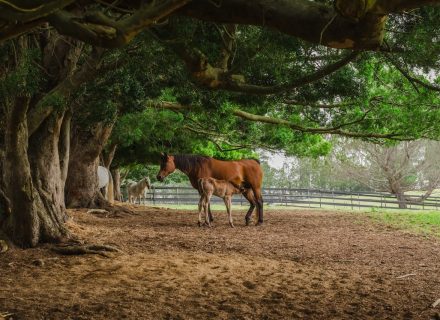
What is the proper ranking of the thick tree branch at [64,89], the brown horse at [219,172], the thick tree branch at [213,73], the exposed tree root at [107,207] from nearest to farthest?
the thick tree branch at [213,73] < the thick tree branch at [64,89] < the brown horse at [219,172] < the exposed tree root at [107,207]

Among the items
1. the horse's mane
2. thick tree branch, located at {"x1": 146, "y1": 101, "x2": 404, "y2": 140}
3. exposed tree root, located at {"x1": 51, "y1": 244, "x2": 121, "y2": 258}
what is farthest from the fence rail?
exposed tree root, located at {"x1": 51, "y1": 244, "x2": 121, "y2": 258}

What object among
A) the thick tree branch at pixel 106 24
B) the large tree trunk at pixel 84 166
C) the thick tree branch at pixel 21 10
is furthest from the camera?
the large tree trunk at pixel 84 166

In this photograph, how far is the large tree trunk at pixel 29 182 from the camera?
8.32 metres

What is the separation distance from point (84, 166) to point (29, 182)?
875 cm

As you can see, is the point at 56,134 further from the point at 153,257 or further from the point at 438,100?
the point at 438,100

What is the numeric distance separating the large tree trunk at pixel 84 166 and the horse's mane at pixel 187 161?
2800mm

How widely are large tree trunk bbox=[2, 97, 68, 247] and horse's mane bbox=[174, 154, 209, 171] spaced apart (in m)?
5.35

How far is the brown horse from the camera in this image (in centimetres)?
1486

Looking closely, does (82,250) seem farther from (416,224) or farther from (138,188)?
(138,188)

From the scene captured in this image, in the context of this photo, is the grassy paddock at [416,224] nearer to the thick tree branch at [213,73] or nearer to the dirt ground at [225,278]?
the dirt ground at [225,278]

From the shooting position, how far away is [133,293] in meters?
5.95

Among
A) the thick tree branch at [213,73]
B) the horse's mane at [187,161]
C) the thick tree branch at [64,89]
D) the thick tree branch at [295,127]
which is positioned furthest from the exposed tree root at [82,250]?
the thick tree branch at [295,127]

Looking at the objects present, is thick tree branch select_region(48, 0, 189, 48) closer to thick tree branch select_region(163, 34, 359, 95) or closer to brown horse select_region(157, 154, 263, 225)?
thick tree branch select_region(163, 34, 359, 95)

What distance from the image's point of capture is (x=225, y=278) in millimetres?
6996
